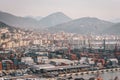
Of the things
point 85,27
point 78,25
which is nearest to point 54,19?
point 78,25

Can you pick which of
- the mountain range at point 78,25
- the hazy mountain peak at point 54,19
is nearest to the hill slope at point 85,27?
the mountain range at point 78,25

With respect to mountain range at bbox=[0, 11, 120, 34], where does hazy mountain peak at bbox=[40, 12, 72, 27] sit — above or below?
above

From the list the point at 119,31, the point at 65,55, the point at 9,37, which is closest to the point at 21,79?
the point at 65,55

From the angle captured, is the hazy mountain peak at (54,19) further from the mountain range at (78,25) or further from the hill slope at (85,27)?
the hill slope at (85,27)

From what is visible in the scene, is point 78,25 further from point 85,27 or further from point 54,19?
point 54,19

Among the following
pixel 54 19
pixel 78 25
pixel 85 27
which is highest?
pixel 54 19

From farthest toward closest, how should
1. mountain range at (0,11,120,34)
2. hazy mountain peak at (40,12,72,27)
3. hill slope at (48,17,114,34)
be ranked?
1. hazy mountain peak at (40,12,72,27)
2. hill slope at (48,17,114,34)
3. mountain range at (0,11,120,34)

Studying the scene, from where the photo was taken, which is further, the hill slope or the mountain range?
the hill slope

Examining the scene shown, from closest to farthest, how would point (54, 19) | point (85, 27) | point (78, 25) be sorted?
point (85, 27) < point (78, 25) < point (54, 19)

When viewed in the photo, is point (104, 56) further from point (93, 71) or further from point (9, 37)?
point (9, 37)

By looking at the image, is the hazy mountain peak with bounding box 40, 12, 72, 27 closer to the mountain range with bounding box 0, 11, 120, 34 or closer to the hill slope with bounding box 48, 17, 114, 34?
the mountain range with bounding box 0, 11, 120, 34

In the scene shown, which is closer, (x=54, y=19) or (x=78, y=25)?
(x=78, y=25)

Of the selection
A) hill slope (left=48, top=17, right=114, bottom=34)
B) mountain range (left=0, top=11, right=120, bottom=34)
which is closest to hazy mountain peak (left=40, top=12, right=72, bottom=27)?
mountain range (left=0, top=11, right=120, bottom=34)
